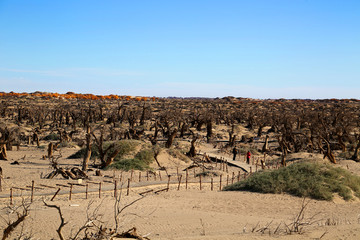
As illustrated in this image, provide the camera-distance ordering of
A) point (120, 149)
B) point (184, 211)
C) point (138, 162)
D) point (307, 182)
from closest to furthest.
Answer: point (184, 211)
point (307, 182)
point (138, 162)
point (120, 149)

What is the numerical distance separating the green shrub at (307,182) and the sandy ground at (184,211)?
0.68 m

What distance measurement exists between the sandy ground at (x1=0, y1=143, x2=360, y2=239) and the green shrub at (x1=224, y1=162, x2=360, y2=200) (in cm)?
68

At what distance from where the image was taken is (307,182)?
66.7ft

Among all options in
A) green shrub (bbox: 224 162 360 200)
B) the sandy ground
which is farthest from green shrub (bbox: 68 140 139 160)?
green shrub (bbox: 224 162 360 200)

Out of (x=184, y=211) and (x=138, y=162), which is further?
(x=138, y=162)

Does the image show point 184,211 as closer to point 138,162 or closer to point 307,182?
point 307,182

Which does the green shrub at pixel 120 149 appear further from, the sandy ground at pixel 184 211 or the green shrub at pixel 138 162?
the sandy ground at pixel 184 211

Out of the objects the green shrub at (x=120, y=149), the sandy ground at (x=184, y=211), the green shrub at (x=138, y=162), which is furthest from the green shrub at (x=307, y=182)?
the green shrub at (x=120, y=149)

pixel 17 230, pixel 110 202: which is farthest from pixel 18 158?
pixel 17 230

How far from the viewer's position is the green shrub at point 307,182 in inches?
778

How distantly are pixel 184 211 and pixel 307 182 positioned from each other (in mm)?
7610

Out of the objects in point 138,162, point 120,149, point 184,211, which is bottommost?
point 184,211

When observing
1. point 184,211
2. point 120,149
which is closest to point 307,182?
point 184,211

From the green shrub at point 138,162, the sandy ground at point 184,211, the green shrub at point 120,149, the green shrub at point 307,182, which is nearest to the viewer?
the sandy ground at point 184,211
